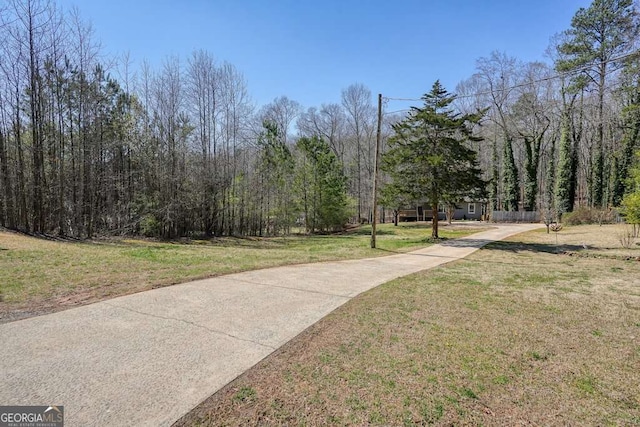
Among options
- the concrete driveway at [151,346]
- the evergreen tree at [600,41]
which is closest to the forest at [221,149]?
the evergreen tree at [600,41]

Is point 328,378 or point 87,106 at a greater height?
point 87,106

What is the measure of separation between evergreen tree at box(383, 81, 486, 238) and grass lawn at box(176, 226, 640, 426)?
891 cm

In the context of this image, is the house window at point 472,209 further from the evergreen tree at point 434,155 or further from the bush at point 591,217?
the evergreen tree at point 434,155

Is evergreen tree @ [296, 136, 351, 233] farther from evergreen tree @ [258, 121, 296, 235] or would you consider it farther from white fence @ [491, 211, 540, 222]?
white fence @ [491, 211, 540, 222]

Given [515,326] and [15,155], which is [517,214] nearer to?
[515,326]

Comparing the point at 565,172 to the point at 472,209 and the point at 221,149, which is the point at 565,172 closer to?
the point at 472,209

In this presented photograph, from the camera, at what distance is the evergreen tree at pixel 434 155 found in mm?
13812

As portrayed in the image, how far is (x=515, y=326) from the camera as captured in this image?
398 cm

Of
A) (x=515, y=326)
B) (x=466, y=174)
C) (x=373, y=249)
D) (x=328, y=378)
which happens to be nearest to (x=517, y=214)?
(x=466, y=174)

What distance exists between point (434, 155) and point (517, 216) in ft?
70.7

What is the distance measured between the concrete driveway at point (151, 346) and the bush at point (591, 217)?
2416cm

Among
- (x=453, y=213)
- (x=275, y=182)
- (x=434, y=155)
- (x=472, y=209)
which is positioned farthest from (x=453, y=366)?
(x=472, y=209)

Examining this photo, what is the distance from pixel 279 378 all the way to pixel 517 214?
33.5m

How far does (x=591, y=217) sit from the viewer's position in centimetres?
2212
